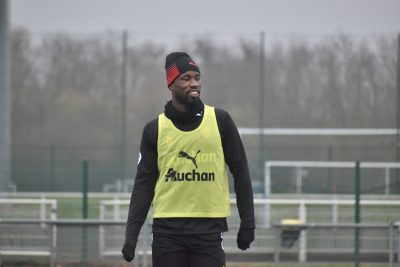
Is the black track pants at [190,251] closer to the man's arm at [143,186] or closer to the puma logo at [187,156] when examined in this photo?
the man's arm at [143,186]

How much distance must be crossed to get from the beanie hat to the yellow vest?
277 mm

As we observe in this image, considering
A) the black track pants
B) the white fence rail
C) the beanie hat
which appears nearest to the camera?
the black track pants

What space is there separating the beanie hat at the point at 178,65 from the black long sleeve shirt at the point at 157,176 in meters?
0.18

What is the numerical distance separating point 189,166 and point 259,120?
20.0 metres

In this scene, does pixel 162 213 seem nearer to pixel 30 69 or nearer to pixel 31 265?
pixel 31 265

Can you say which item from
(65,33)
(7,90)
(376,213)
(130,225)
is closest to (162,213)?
(130,225)

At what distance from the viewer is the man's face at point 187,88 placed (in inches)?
211

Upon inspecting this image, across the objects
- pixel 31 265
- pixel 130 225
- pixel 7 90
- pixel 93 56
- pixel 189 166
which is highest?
pixel 93 56

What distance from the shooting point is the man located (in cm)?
532

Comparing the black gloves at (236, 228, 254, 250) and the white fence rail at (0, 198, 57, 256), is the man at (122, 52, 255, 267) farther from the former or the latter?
the white fence rail at (0, 198, 57, 256)

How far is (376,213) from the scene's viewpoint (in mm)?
12461

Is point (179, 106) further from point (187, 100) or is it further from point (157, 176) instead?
point (157, 176)

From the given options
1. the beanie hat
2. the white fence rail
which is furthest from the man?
the white fence rail

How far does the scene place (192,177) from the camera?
5.37 m
